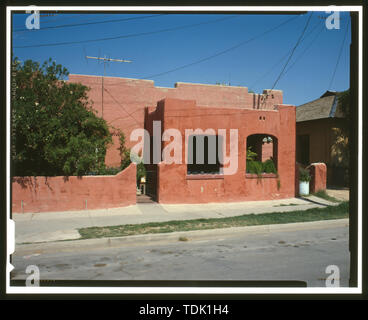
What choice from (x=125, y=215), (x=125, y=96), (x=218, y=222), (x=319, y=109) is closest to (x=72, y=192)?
(x=125, y=215)

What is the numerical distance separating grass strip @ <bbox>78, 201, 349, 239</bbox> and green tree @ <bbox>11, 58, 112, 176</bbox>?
3431mm

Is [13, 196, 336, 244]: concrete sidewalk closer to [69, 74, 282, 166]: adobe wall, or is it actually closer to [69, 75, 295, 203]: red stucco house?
[69, 75, 295, 203]: red stucco house

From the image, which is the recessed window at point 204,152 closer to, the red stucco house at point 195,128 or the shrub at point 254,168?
the red stucco house at point 195,128

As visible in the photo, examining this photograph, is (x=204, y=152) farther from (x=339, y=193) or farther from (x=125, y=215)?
(x=339, y=193)

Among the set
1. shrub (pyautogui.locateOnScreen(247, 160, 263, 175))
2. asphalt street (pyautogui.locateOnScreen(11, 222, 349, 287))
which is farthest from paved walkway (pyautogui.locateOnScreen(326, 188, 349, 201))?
asphalt street (pyautogui.locateOnScreen(11, 222, 349, 287))

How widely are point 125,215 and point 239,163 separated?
5704 mm

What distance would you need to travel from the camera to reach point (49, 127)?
11164 mm

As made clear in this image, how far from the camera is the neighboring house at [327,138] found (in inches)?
715

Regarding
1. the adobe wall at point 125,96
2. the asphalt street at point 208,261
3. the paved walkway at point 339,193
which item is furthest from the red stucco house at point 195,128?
the asphalt street at point 208,261

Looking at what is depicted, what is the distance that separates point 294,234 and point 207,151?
7.86m

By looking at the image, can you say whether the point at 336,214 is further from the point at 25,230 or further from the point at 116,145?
the point at 116,145

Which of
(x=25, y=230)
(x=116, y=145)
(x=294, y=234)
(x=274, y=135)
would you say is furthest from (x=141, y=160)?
(x=294, y=234)

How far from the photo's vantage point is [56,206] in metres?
11.8

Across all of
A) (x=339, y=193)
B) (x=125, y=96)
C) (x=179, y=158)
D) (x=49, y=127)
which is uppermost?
(x=125, y=96)
